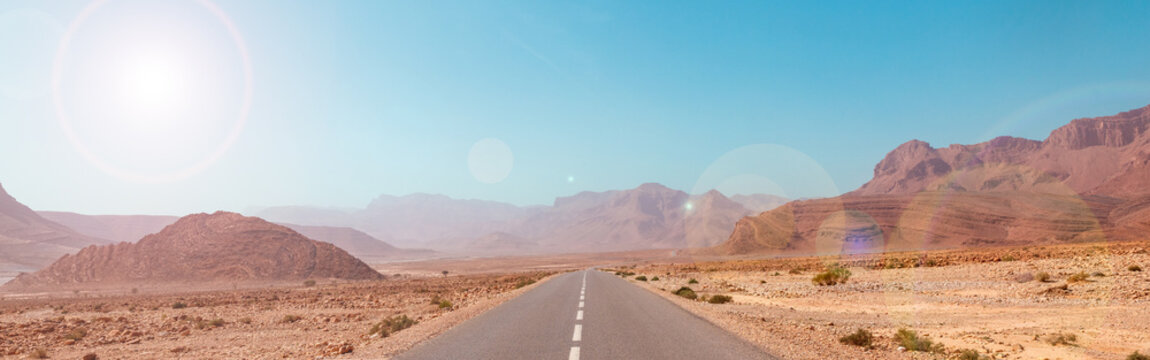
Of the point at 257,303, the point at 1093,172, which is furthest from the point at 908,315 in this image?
the point at 1093,172

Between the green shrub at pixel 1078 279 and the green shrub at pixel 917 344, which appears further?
the green shrub at pixel 1078 279

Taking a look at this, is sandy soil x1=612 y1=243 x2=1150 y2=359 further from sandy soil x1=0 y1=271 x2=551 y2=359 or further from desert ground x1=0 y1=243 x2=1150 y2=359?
sandy soil x1=0 y1=271 x2=551 y2=359

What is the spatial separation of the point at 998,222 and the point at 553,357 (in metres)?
131

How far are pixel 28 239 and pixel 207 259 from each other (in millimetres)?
94559

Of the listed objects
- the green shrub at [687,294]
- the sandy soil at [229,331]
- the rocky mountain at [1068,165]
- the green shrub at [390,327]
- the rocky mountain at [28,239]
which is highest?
the rocky mountain at [1068,165]

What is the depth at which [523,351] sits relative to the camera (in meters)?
9.22

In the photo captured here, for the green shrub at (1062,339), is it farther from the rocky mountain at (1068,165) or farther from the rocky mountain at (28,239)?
the rocky mountain at (1068,165)

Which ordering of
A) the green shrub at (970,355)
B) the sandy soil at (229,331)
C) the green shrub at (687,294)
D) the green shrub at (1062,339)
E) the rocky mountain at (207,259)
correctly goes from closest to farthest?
1. the green shrub at (970,355)
2. the green shrub at (1062,339)
3. the sandy soil at (229,331)
4. the green shrub at (687,294)
5. the rocky mountain at (207,259)

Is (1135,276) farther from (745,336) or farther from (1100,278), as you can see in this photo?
(745,336)

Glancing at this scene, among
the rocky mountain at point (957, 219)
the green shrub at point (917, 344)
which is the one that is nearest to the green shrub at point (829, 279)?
the green shrub at point (917, 344)

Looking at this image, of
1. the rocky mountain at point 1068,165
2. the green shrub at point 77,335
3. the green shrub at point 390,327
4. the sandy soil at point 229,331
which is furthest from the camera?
the rocky mountain at point 1068,165

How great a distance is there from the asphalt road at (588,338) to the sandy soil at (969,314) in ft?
3.29

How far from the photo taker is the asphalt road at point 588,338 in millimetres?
8906

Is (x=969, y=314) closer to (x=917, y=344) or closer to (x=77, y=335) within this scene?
(x=917, y=344)
